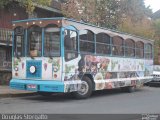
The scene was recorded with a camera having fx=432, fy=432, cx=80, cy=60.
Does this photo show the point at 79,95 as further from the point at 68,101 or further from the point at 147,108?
the point at 147,108

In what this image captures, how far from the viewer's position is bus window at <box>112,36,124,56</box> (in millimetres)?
20652

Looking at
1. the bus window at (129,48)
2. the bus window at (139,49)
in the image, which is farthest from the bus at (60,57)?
the bus window at (139,49)

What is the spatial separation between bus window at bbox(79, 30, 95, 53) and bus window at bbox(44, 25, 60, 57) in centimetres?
137

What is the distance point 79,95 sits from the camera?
17594 millimetres

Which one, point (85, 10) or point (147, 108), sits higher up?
point (85, 10)

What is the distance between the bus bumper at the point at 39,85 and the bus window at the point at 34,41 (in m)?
1.09

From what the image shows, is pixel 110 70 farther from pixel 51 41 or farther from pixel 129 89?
pixel 51 41

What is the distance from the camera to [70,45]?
55.8 ft

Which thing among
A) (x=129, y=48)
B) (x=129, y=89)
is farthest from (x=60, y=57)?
(x=129, y=89)

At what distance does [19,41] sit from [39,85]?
2.27m

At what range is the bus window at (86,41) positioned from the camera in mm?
17828

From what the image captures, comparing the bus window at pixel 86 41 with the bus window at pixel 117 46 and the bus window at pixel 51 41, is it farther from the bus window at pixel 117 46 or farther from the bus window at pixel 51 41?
the bus window at pixel 117 46

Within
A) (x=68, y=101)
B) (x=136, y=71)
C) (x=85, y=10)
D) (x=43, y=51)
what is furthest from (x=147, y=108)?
(x=85, y=10)

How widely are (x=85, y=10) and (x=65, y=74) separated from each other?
1229 cm
